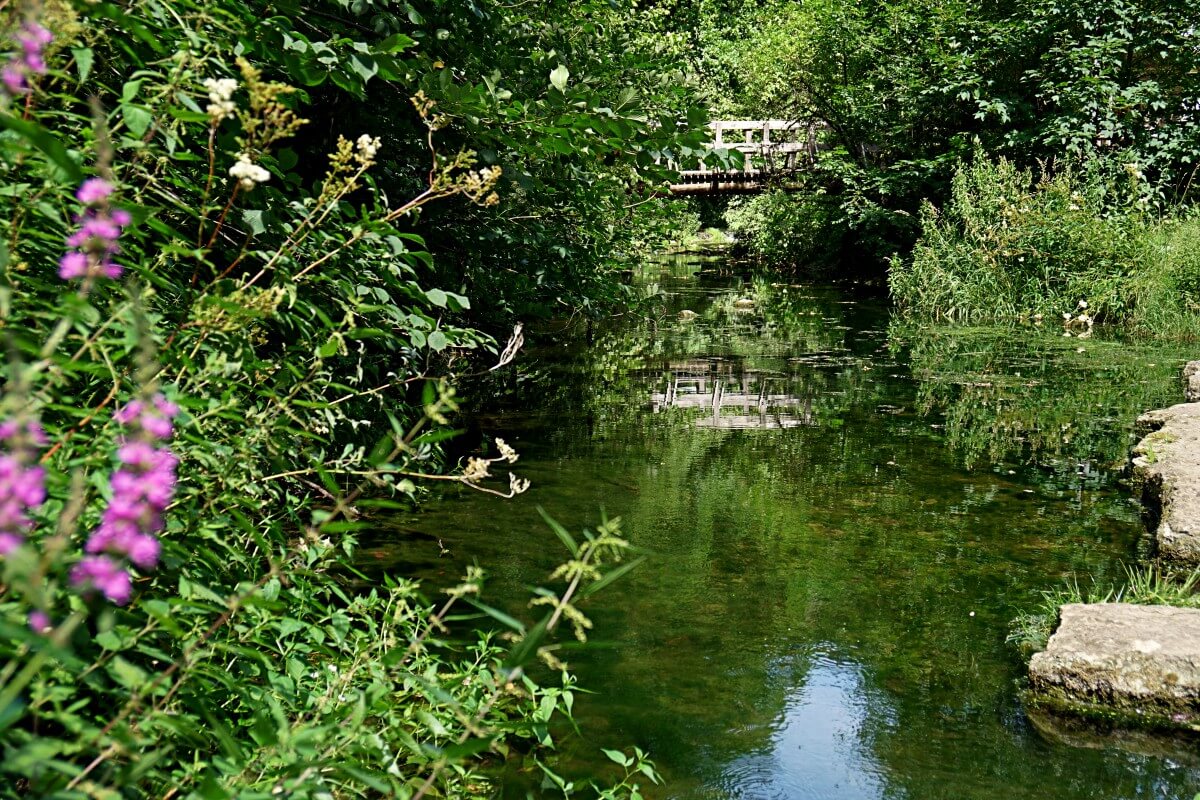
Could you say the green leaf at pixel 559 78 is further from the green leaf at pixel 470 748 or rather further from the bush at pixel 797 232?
the bush at pixel 797 232

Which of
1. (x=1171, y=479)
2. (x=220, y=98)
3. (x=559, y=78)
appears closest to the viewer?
(x=220, y=98)

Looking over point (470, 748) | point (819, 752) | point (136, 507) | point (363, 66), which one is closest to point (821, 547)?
point (819, 752)

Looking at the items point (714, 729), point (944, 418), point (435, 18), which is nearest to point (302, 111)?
point (435, 18)

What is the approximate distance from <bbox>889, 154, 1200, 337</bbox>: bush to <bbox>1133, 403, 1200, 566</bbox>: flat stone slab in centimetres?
604

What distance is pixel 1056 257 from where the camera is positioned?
14.0 meters

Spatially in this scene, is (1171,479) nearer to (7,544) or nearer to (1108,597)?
(1108,597)

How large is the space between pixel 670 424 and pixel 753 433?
0.69m

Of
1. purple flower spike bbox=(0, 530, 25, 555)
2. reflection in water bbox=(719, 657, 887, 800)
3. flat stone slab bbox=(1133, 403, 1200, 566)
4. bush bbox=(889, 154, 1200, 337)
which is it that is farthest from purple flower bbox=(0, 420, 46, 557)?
bush bbox=(889, 154, 1200, 337)

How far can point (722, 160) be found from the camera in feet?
14.5

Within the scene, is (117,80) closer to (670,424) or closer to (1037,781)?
(1037,781)

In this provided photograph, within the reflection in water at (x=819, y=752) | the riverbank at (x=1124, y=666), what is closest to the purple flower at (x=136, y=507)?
the reflection in water at (x=819, y=752)

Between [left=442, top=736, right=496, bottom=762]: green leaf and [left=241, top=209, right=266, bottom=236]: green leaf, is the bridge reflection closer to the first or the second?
[left=241, top=209, right=266, bottom=236]: green leaf

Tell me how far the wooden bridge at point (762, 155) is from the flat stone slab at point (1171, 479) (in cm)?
1656

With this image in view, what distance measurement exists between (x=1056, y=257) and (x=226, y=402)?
14.0 metres
